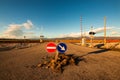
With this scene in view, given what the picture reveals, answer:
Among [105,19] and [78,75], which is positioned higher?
[105,19]

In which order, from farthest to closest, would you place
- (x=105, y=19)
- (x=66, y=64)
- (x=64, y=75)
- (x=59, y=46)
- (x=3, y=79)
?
1. (x=105, y=19)
2. (x=66, y=64)
3. (x=59, y=46)
4. (x=64, y=75)
5. (x=3, y=79)

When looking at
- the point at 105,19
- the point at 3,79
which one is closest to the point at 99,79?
the point at 3,79

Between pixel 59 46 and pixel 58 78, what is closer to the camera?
pixel 58 78

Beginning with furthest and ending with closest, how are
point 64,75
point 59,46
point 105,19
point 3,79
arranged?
point 105,19, point 59,46, point 64,75, point 3,79

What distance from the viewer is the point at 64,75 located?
6113 millimetres

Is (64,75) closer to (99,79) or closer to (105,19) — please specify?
(99,79)

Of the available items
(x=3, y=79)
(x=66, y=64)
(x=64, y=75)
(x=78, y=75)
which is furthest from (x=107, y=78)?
(x=3, y=79)

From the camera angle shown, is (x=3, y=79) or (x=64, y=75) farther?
(x=64, y=75)

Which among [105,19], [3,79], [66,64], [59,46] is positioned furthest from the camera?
[105,19]

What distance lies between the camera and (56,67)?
718cm

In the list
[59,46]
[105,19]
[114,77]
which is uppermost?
[105,19]

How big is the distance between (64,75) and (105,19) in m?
26.1

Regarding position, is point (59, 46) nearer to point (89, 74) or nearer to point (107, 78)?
point (89, 74)

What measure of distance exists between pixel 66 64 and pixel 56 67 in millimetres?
1024
